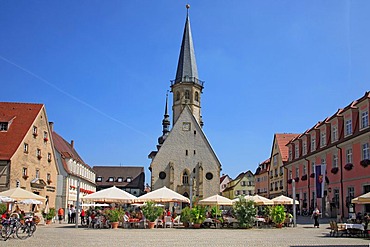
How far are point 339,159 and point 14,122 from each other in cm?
3072

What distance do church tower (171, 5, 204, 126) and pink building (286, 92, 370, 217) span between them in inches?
1094

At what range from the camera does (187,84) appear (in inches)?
2977

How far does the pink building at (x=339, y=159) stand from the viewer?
34656 mm

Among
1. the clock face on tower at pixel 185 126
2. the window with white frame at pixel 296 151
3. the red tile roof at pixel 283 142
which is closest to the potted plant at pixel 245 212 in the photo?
the window with white frame at pixel 296 151

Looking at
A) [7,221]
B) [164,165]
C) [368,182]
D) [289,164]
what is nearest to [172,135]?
[164,165]

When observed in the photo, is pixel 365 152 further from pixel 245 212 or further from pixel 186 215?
pixel 186 215

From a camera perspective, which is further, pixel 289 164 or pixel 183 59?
pixel 183 59

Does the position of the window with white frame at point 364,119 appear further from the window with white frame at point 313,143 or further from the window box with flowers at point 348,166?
the window with white frame at point 313,143

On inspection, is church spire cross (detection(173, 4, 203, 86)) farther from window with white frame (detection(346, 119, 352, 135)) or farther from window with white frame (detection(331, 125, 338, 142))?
window with white frame (detection(346, 119, 352, 135))

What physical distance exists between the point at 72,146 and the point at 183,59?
76.8 ft

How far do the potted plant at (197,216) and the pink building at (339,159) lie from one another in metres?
12.9

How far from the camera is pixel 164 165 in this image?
6606 cm

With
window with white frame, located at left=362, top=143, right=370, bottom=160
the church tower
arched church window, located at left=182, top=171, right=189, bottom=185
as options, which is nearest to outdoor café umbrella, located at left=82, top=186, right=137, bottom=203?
window with white frame, located at left=362, top=143, right=370, bottom=160

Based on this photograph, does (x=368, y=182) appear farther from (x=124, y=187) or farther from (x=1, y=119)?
(x=124, y=187)
